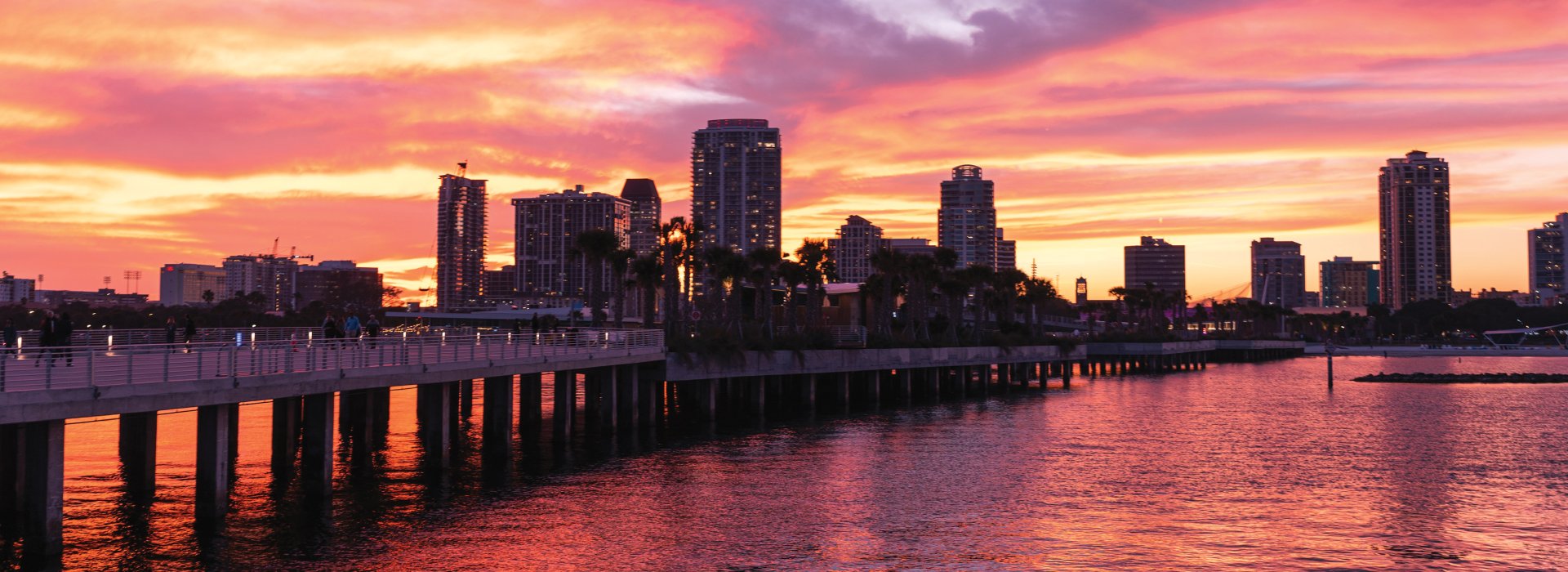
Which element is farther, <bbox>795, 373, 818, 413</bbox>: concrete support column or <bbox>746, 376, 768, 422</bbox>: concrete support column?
<bbox>795, 373, 818, 413</bbox>: concrete support column

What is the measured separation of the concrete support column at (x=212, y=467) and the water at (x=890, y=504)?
2.44 ft

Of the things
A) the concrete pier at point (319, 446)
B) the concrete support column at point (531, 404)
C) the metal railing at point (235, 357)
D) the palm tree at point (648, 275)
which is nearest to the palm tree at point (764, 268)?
the palm tree at point (648, 275)

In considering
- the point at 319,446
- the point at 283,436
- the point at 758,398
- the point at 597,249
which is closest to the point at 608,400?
the point at 758,398

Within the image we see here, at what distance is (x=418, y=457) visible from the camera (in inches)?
1829

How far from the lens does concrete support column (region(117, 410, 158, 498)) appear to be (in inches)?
1414

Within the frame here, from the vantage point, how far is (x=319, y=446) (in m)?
35.3

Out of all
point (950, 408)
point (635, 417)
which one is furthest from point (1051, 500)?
point (950, 408)

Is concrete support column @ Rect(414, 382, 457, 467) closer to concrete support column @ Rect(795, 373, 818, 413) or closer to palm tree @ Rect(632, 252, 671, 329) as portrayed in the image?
concrete support column @ Rect(795, 373, 818, 413)

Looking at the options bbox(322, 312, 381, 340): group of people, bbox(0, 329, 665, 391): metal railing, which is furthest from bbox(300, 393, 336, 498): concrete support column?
bbox(322, 312, 381, 340): group of people

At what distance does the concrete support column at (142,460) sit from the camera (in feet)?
118

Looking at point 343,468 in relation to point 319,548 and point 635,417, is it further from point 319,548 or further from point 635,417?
point 635,417

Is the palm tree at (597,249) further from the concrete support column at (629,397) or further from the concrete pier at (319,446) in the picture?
the concrete pier at (319,446)

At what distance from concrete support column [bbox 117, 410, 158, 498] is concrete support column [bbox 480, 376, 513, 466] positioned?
1199 cm

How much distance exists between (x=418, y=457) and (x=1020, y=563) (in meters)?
26.8
